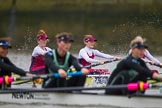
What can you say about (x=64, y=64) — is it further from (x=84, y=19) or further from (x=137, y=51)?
(x=84, y=19)

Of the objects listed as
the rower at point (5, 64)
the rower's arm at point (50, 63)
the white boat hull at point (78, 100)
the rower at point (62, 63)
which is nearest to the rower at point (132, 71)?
the white boat hull at point (78, 100)

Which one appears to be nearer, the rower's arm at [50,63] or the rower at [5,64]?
the rower's arm at [50,63]

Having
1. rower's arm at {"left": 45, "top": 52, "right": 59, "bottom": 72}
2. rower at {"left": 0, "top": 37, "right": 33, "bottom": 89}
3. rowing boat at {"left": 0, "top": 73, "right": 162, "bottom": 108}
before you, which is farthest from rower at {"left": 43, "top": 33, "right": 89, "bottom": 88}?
rower at {"left": 0, "top": 37, "right": 33, "bottom": 89}

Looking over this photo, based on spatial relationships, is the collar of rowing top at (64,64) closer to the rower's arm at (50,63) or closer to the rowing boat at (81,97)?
the rower's arm at (50,63)

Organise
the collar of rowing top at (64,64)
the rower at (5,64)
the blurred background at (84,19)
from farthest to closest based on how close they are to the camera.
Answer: the blurred background at (84,19)
the rower at (5,64)
the collar of rowing top at (64,64)

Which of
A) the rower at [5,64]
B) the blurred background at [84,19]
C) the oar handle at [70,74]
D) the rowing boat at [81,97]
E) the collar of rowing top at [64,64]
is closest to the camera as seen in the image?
the rowing boat at [81,97]

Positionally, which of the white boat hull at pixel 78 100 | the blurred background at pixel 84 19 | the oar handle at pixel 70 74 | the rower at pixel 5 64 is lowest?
the white boat hull at pixel 78 100

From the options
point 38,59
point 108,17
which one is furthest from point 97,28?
point 38,59

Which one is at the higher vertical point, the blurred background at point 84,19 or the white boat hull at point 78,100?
the blurred background at point 84,19

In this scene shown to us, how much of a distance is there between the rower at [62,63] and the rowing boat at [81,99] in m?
0.27

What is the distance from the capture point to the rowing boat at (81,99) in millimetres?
8148

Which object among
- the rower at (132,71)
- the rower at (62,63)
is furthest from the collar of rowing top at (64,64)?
the rower at (132,71)

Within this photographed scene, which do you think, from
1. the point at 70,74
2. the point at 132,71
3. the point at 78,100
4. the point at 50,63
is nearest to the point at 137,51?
the point at 132,71

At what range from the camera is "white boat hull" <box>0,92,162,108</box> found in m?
8.16
